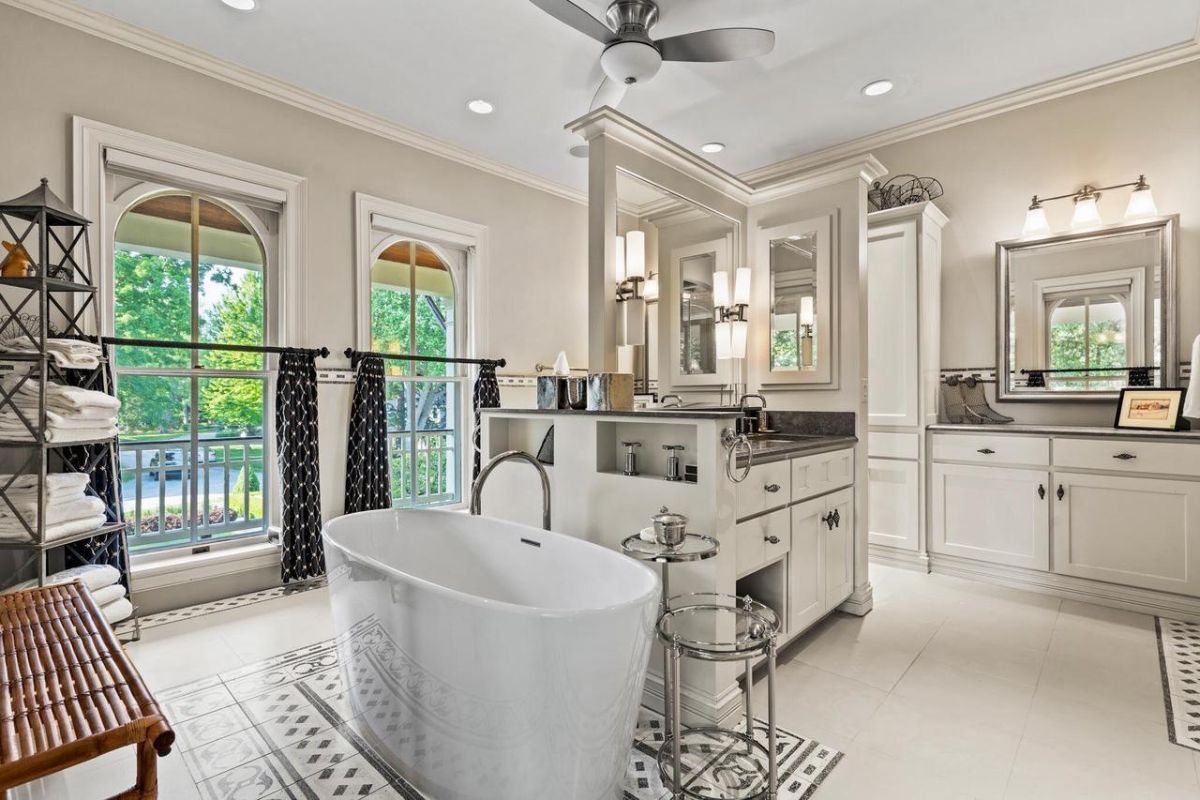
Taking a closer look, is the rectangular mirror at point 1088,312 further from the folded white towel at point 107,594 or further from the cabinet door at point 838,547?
the folded white towel at point 107,594

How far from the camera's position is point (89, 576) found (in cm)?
233

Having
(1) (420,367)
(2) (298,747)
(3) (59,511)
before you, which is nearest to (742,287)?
(1) (420,367)

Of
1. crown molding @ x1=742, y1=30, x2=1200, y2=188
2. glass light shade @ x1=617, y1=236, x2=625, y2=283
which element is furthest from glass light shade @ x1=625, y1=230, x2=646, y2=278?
crown molding @ x1=742, y1=30, x2=1200, y2=188

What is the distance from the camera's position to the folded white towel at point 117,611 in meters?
2.36

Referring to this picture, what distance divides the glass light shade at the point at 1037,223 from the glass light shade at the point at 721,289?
1.90m

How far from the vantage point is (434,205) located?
3.92 meters

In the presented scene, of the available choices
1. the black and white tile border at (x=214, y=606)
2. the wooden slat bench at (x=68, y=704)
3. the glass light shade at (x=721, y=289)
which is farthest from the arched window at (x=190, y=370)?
the glass light shade at (x=721, y=289)

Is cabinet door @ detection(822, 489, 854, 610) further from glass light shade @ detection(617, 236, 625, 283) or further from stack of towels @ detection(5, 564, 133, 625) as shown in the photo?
stack of towels @ detection(5, 564, 133, 625)

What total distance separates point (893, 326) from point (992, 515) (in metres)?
1.23

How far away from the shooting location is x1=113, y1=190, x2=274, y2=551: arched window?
2.89 meters

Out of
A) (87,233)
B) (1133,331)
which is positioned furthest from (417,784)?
(1133,331)

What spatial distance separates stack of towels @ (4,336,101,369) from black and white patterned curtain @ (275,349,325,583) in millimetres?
852

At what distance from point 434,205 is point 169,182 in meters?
→ 1.47

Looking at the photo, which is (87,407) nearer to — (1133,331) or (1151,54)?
(1133,331)
